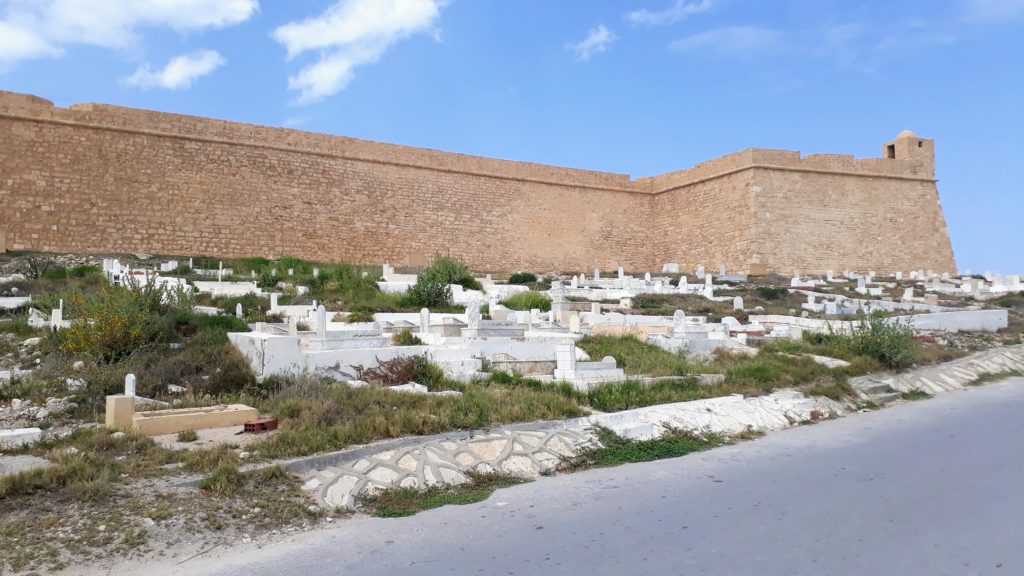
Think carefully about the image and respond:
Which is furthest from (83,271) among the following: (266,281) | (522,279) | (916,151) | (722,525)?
(916,151)

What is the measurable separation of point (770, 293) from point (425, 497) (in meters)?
16.1

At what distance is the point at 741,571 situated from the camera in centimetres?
345

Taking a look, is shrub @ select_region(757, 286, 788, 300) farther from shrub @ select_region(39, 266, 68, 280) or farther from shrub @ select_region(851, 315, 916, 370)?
shrub @ select_region(39, 266, 68, 280)

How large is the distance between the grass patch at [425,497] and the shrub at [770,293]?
15338 mm

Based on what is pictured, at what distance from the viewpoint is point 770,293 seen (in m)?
19.0

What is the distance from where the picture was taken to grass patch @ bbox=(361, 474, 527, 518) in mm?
4438

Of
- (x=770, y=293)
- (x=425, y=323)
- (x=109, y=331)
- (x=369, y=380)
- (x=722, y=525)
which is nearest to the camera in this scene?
(x=722, y=525)

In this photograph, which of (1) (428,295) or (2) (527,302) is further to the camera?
(2) (527,302)

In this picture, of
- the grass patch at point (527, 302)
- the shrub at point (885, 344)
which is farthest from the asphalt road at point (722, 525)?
the grass patch at point (527, 302)

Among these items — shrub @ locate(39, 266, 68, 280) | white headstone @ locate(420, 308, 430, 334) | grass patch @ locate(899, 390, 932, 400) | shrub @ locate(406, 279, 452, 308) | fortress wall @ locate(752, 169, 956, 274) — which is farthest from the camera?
fortress wall @ locate(752, 169, 956, 274)

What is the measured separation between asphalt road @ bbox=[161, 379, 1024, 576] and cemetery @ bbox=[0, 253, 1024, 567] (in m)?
0.57

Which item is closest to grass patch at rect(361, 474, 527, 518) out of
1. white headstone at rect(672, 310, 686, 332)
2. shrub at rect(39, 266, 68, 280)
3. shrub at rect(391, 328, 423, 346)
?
shrub at rect(391, 328, 423, 346)

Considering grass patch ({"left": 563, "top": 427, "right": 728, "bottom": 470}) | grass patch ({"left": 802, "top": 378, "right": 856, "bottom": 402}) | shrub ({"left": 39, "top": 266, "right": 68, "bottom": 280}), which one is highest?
shrub ({"left": 39, "top": 266, "right": 68, "bottom": 280})

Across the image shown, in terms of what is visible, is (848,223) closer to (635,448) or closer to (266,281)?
(266,281)
